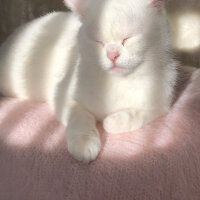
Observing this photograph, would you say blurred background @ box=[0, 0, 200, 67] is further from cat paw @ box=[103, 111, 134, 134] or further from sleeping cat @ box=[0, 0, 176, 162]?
cat paw @ box=[103, 111, 134, 134]

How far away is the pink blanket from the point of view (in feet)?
2.52

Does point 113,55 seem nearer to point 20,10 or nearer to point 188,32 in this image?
point 188,32

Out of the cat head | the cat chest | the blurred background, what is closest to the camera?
the cat head

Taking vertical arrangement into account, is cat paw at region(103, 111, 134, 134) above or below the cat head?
below

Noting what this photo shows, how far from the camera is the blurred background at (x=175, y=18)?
1.28 m

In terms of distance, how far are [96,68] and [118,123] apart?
5.8 inches

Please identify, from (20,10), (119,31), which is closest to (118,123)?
(119,31)

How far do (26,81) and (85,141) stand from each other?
1.41 feet

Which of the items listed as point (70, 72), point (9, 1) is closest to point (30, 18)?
point (9, 1)

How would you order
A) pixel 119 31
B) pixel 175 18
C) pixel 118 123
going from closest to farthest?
1. pixel 119 31
2. pixel 118 123
3. pixel 175 18

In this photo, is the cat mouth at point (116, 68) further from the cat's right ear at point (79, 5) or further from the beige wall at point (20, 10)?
the beige wall at point (20, 10)

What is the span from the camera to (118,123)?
2.83 feet

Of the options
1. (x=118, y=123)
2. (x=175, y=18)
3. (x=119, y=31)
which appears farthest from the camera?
(x=175, y=18)

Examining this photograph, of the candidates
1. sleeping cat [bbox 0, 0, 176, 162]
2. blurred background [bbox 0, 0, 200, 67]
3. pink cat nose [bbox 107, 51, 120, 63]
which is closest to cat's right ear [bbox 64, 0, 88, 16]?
sleeping cat [bbox 0, 0, 176, 162]
